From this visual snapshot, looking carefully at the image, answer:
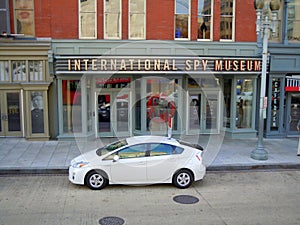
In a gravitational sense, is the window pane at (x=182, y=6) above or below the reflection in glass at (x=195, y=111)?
above

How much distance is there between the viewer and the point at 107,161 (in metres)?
7.61

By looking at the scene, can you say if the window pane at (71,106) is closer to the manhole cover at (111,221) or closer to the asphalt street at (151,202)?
the asphalt street at (151,202)

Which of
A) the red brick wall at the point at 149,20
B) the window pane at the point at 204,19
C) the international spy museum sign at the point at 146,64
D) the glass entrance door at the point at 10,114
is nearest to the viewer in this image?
the international spy museum sign at the point at 146,64

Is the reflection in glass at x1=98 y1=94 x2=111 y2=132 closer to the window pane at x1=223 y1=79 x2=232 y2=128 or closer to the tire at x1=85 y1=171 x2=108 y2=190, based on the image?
the window pane at x1=223 y1=79 x2=232 y2=128

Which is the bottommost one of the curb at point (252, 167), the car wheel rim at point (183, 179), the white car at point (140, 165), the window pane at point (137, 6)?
the curb at point (252, 167)

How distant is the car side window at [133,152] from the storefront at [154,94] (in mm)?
5236

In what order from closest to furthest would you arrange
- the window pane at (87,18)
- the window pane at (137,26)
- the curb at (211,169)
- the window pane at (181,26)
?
the curb at (211,169) < the window pane at (87,18) < the window pane at (137,26) < the window pane at (181,26)

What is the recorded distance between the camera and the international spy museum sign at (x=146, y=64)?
12023 mm

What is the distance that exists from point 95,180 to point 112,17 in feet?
26.7

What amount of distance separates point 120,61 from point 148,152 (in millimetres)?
5507

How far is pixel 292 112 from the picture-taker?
14.7 m

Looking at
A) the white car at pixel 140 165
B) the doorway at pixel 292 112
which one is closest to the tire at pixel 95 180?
the white car at pixel 140 165

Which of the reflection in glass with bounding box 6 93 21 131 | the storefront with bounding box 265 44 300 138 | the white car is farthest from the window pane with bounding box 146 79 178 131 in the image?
the white car

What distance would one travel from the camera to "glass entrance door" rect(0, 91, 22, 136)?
1307 centimetres
